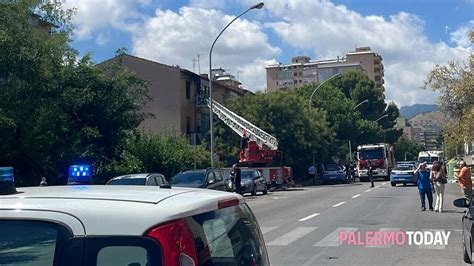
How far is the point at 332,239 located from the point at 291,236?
1.01 metres

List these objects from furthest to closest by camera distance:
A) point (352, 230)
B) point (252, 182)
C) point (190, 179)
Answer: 1. point (252, 182)
2. point (190, 179)
3. point (352, 230)

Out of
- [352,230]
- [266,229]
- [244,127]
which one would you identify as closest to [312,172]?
[244,127]

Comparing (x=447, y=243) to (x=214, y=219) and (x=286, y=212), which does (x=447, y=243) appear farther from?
(x=214, y=219)

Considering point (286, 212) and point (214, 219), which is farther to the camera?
point (286, 212)

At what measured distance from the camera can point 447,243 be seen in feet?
41.0

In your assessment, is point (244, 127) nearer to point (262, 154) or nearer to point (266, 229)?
point (262, 154)

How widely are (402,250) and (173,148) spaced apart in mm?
25367

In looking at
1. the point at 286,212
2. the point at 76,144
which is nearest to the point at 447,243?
the point at 286,212

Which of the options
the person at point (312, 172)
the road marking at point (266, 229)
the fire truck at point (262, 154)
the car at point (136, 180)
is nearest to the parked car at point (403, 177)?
the fire truck at point (262, 154)

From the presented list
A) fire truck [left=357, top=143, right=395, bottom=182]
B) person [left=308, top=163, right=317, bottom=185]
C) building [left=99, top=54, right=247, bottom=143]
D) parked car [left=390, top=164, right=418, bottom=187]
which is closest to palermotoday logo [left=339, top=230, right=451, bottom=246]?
parked car [left=390, top=164, right=418, bottom=187]

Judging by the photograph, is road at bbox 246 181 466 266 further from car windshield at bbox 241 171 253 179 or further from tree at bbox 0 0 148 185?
car windshield at bbox 241 171 253 179

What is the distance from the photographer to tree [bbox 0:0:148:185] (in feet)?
71.7

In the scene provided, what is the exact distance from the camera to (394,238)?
1338 cm

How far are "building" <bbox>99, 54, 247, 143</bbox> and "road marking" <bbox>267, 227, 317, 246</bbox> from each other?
3569cm
